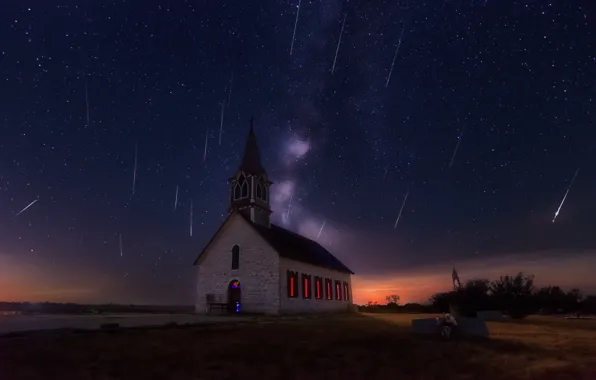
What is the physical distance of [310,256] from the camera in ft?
146

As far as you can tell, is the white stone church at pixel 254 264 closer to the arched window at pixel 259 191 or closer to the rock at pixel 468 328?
the arched window at pixel 259 191

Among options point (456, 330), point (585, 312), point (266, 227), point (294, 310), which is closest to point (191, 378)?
point (456, 330)

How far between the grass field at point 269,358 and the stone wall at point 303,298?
22.5 metres

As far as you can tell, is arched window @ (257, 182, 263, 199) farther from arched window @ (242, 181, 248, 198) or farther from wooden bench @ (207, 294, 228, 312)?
wooden bench @ (207, 294, 228, 312)

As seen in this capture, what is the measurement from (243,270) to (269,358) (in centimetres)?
2796

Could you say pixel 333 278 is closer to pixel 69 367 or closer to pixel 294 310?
pixel 294 310

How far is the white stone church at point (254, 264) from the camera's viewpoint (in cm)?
3581

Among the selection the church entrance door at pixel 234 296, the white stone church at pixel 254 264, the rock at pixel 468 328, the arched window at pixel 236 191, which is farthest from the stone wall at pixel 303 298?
the rock at pixel 468 328

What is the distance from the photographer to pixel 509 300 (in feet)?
123

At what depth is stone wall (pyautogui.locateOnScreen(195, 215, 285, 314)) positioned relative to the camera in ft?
116

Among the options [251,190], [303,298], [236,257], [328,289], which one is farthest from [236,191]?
[328,289]

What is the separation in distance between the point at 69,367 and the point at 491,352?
35.8 ft

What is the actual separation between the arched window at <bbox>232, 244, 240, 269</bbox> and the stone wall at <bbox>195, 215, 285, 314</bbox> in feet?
1.09

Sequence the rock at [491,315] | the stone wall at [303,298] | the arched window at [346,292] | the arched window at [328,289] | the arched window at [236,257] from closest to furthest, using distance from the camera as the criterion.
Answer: the rock at [491,315], the stone wall at [303,298], the arched window at [236,257], the arched window at [328,289], the arched window at [346,292]
